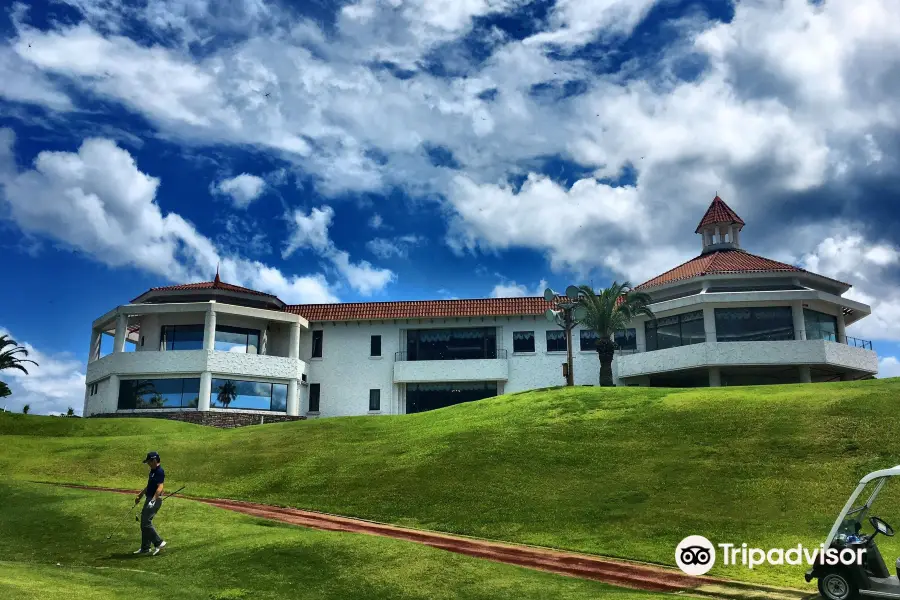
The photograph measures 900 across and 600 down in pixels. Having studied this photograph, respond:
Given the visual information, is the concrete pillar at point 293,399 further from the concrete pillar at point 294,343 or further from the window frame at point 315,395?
the window frame at point 315,395

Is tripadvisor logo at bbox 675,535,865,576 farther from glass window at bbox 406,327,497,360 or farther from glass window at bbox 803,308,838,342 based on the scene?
glass window at bbox 406,327,497,360

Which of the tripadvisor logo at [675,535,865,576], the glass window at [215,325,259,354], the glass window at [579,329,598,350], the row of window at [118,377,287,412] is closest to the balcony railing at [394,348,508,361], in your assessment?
the glass window at [579,329,598,350]

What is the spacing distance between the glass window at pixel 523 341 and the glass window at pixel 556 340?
1.30 meters

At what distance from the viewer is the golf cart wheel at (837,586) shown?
1273 cm

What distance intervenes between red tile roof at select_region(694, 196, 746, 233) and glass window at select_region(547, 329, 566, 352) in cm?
1548

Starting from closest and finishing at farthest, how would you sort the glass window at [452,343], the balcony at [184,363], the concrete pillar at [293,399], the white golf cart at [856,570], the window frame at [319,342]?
the white golf cart at [856,570]
the balcony at [184,363]
the concrete pillar at [293,399]
the glass window at [452,343]
the window frame at [319,342]

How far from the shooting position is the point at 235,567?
15125mm

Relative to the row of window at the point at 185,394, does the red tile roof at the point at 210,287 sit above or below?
above

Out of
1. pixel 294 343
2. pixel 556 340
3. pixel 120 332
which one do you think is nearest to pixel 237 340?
pixel 294 343

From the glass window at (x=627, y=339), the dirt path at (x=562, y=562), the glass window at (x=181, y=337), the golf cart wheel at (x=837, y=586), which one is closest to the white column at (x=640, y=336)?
the glass window at (x=627, y=339)

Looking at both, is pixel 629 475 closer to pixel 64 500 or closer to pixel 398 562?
pixel 398 562

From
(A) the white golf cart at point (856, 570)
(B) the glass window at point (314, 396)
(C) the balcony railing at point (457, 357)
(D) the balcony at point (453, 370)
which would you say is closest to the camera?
(A) the white golf cart at point (856, 570)

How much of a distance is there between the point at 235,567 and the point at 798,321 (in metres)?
41.7

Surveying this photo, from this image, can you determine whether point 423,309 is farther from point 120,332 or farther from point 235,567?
point 235,567
